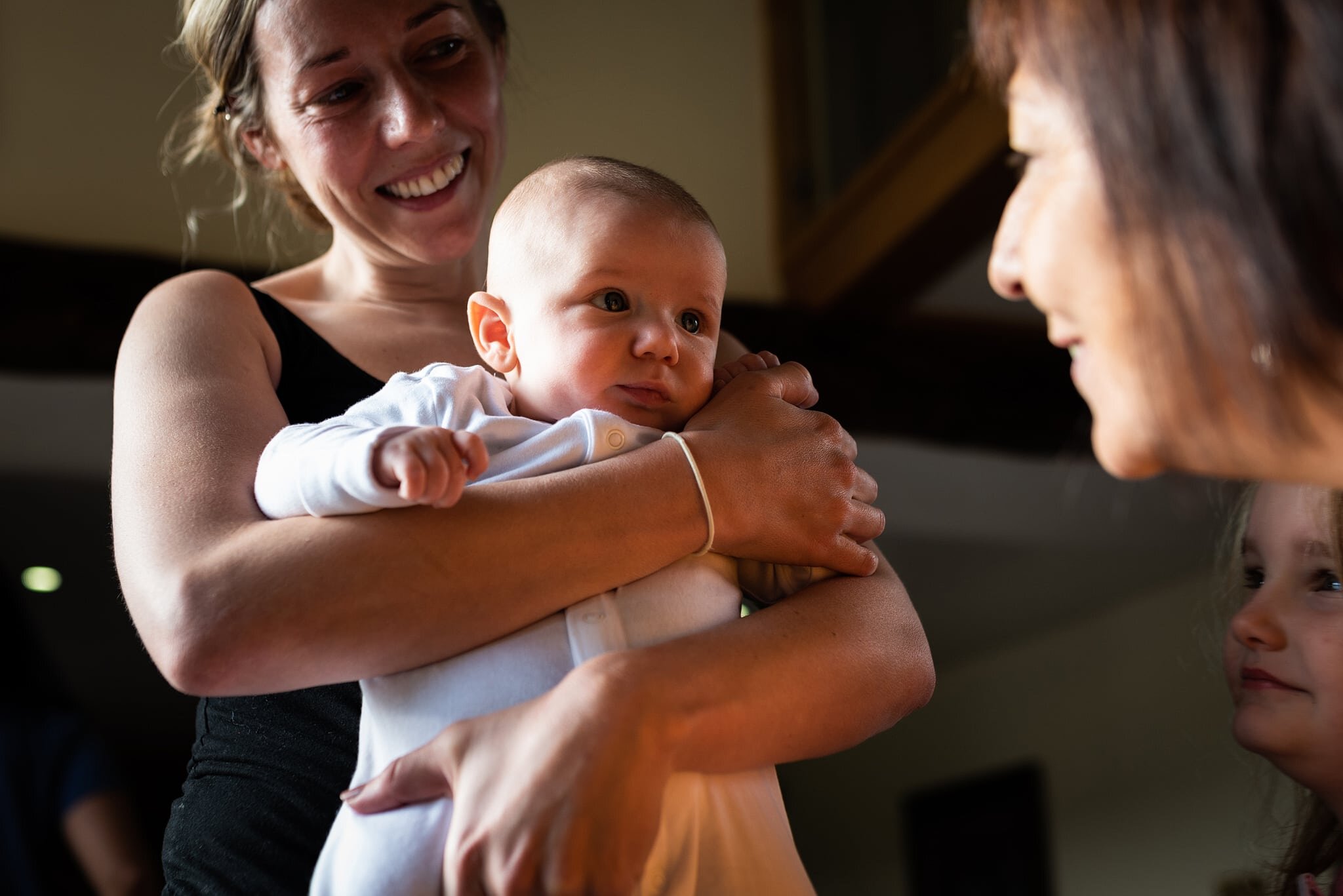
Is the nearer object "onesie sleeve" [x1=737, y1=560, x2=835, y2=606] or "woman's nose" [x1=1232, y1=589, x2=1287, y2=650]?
"onesie sleeve" [x1=737, y1=560, x2=835, y2=606]

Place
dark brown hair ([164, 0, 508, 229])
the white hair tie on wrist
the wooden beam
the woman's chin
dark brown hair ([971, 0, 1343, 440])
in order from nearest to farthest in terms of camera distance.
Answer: dark brown hair ([971, 0, 1343, 440]) → the woman's chin → the white hair tie on wrist → dark brown hair ([164, 0, 508, 229]) → the wooden beam

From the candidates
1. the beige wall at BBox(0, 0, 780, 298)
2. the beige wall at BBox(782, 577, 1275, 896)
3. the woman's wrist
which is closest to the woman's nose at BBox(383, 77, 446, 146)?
the woman's wrist

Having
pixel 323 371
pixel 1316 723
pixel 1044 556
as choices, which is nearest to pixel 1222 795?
pixel 1044 556

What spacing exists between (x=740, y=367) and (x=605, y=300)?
173 millimetres

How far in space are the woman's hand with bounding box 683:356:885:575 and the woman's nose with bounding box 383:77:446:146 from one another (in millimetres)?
498

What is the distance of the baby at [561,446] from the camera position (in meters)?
1.02

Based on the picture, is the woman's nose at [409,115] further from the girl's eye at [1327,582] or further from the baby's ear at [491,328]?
the girl's eye at [1327,582]

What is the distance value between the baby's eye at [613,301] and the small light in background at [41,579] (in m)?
4.88

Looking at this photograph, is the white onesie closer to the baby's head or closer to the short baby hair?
the baby's head

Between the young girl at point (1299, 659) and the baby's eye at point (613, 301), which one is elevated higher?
the baby's eye at point (613, 301)

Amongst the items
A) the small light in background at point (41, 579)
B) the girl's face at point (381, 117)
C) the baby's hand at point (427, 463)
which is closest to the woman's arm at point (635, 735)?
the baby's hand at point (427, 463)

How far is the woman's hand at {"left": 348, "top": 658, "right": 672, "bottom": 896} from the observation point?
930 millimetres

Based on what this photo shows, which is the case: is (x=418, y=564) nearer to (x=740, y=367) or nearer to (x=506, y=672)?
(x=506, y=672)

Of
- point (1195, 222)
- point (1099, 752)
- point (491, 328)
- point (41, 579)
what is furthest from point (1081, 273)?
point (1099, 752)
